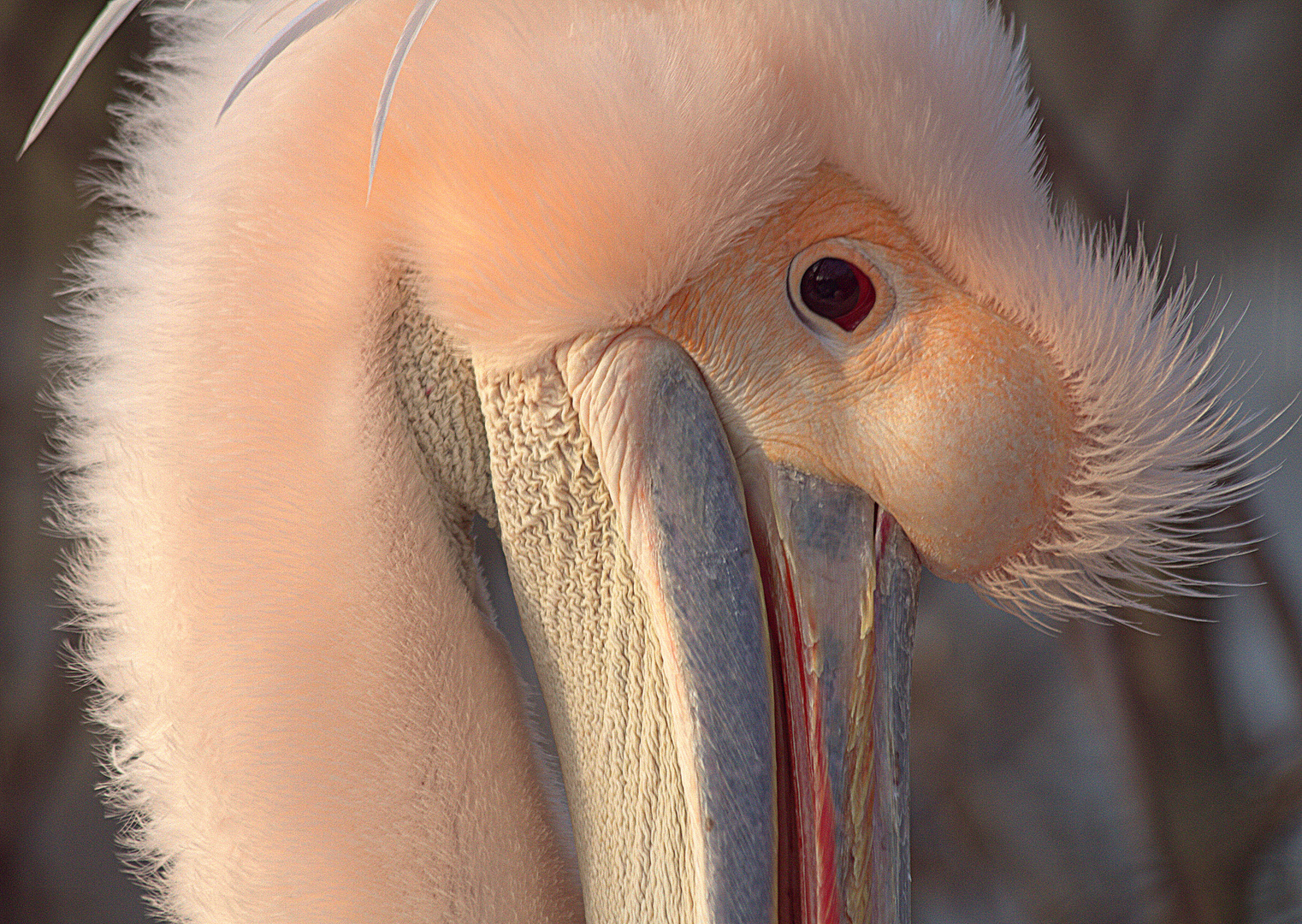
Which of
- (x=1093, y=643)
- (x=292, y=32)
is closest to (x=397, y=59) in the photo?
(x=292, y=32)

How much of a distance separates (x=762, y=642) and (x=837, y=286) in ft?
0.79

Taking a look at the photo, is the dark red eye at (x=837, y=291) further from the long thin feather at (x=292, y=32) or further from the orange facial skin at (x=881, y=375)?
the long thin feather at (x=292, y=32)

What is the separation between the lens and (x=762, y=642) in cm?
73

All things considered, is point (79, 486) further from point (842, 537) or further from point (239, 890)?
point (842, 537)

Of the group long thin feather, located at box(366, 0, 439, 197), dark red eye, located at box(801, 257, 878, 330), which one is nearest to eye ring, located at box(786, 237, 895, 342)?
dark red eye, located at box(801, 257, 878, 330)

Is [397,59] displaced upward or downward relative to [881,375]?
upward

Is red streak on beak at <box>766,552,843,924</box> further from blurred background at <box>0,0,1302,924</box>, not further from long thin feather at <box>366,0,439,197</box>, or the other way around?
blurred background at <box>0,0,1302,924</box>

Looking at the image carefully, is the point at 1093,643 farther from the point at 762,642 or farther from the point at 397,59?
the point at 397,59

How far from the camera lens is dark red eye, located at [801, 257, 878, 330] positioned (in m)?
0.74

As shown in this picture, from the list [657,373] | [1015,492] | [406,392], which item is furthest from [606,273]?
[1015,492]

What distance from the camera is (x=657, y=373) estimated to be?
0.74 meters

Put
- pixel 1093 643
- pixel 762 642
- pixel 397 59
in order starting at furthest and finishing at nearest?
pixel 1093 643 → pixel 762 642 → pixel 397 59

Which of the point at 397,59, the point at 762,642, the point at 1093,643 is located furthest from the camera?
the point at 1093,643

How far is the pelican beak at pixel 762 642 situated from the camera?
2.37 ft
